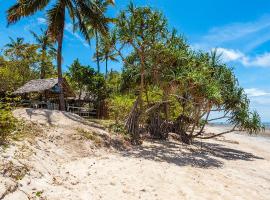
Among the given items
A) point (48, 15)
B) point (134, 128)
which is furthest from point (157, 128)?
point (48, 15)

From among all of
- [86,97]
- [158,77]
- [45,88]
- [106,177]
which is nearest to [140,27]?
[158,77]

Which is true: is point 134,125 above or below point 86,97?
below

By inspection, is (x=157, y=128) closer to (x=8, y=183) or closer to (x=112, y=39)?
(x=112, y=39)

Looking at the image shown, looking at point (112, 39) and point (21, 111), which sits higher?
point (112, 39)

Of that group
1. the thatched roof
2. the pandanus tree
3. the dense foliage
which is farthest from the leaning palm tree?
the thatched roof

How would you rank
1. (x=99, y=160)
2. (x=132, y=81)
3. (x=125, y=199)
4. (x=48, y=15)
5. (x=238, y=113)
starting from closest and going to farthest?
(x=125, y=199) < (x=99, y=160) < (x=238, y=113) < (x=48, y=15) < (x=132, y=81)

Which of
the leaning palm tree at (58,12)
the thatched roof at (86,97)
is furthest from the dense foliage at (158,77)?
the thatched roof at (86,97)

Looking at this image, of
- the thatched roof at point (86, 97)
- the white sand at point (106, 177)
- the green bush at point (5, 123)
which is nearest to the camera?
the white sand at point (106, 177)

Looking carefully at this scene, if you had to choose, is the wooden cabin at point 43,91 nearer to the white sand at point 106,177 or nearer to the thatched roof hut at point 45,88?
the thatched roof hut at point 45,88

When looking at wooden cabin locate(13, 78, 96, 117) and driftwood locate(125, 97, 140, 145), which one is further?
wooden cabin locate(13, 78, 96, 117)

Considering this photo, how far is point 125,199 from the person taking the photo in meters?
6.39

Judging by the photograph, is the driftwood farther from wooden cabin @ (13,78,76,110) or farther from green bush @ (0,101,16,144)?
wooden cabin @ (13,78,76,110)

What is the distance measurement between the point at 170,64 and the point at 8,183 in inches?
468

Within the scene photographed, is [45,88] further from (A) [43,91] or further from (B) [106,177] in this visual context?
(B) [106,177]
